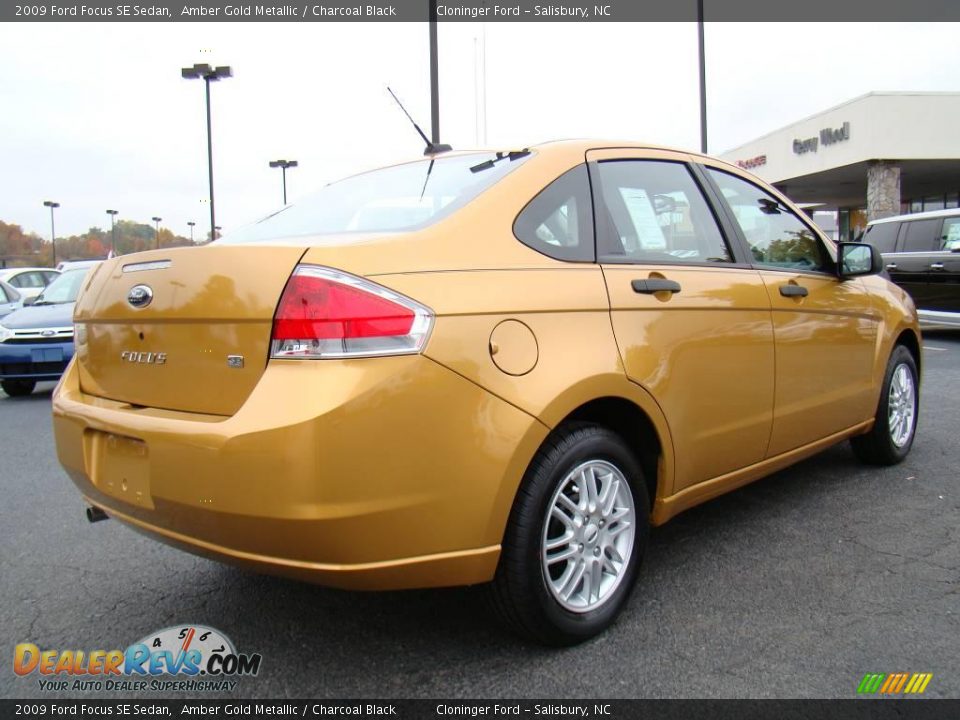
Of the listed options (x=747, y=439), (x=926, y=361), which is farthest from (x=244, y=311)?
(x=926, y=361)

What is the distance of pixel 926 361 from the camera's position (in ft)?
31.6

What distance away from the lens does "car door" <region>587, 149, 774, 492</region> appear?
107 inches

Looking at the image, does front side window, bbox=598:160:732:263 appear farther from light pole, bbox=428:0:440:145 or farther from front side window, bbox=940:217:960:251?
front side window, bbox=940:217:960:251

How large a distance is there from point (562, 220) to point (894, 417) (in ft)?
9.87

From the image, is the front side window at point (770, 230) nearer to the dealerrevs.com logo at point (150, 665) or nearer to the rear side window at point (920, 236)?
the dealerrevs.com logo at point (150, 665)

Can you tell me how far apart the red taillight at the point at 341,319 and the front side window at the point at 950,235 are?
11732 millimetres

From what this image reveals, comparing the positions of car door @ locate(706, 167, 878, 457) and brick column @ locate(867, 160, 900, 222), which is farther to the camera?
brick column @ locate(867, 160, 900, 222)

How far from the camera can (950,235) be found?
37.4ft

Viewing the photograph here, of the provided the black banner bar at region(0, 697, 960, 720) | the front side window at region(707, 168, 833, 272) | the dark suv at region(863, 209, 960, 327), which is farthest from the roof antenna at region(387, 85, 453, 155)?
the dark suv at region(863, 209, 960, 327)

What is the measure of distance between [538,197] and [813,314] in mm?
1772

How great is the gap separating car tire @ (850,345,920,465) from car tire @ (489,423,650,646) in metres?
2.39

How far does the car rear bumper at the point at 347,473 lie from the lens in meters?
1.98

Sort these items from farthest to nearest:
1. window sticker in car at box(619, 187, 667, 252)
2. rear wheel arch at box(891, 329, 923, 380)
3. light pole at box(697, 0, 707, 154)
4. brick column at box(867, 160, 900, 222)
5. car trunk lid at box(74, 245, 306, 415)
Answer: brick column at box(867, 160, 900, 222)
light pole at box(697, 0, 707, 154)
rear wheel arch at box(891, 329, 923, 380)
window sticker in car at box(619, 187, 667, 252)
car trunk lid at box(74, 245, 306, 415)

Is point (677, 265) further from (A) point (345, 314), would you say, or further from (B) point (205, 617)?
(B) point (205, 617)
